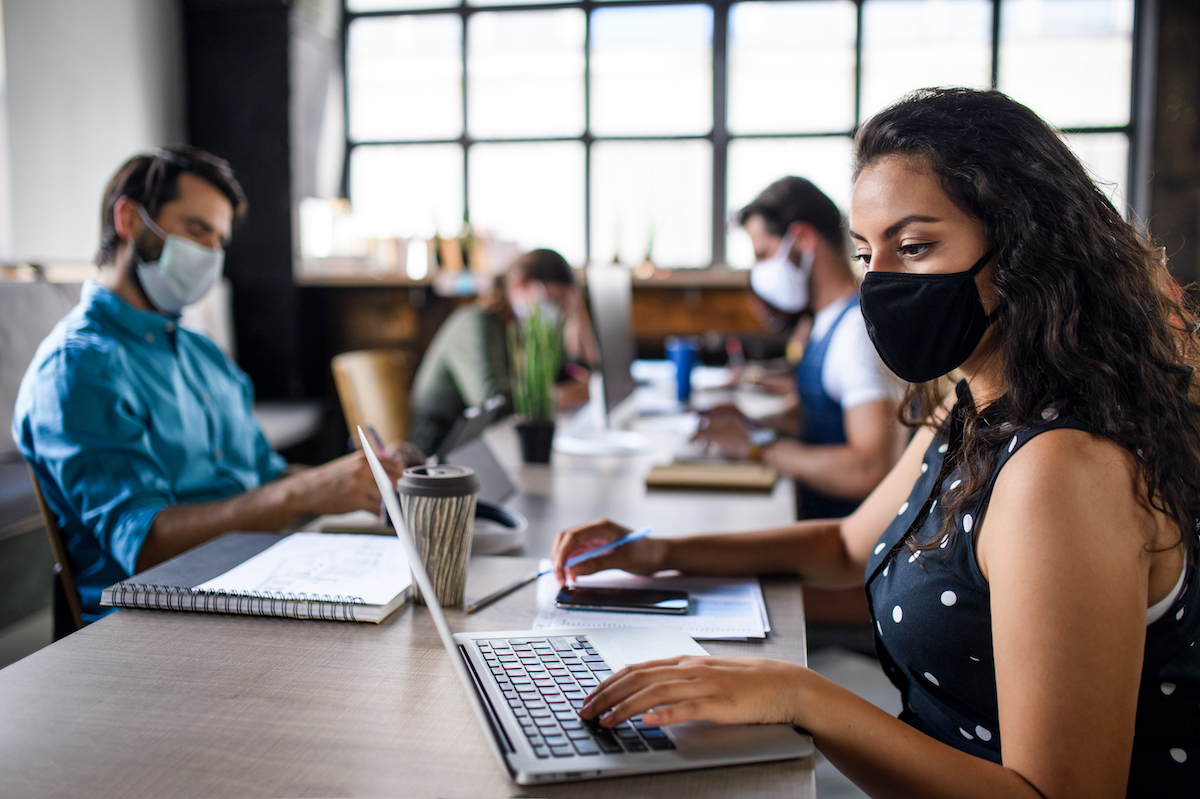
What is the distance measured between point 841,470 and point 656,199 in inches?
139

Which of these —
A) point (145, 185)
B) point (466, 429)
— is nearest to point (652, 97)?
point (145, 185)

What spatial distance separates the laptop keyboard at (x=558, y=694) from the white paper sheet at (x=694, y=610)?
93 mm

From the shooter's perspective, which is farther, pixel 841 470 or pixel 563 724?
pixel 841 470

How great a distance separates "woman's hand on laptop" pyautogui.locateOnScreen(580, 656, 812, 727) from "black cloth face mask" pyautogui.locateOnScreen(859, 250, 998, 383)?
0.38 m

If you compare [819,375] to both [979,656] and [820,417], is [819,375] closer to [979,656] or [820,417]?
[820,417]

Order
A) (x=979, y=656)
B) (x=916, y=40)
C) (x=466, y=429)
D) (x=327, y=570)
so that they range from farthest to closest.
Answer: (x=916, y=40)
(x=466, y=429)
(x=327, y=570)
(x=979, y=656)

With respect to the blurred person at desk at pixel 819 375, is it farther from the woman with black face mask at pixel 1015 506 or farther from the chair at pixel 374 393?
the chair at pixel 374 393

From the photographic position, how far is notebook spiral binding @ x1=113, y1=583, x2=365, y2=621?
3.24 feet

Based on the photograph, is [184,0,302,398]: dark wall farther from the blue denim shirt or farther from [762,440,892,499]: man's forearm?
[762,440,892,499]: man's forearm

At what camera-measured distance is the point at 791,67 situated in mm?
5113

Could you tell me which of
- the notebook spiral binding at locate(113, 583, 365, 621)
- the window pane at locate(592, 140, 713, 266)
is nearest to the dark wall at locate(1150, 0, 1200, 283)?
the window pane at locate(592, 140, 713, 266)

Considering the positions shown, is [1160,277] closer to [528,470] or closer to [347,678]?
[347,678]

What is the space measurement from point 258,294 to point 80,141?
3.85 feet

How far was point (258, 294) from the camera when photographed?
196 inches
